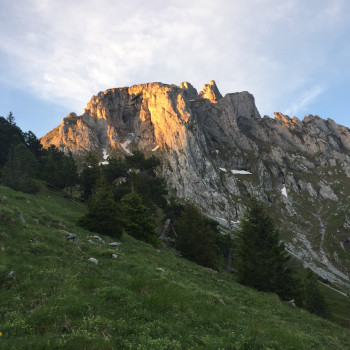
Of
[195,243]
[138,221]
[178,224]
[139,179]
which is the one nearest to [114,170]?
[139,179]

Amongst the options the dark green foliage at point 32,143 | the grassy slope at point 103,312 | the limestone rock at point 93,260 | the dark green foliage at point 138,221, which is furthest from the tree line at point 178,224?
the dark green foliage at point 32,143

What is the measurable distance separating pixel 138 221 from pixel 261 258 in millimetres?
15250

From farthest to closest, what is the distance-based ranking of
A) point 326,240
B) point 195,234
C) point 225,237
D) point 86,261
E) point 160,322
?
point 326,240 < point 225,237 < point 195,234 < point 86,261 < point 160,322

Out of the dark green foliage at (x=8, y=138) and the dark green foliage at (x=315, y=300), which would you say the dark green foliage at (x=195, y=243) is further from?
the dark green foliage at (x=8, y=138)

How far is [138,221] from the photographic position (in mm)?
31750

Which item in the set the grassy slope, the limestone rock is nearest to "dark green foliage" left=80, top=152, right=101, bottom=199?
the grassy slope

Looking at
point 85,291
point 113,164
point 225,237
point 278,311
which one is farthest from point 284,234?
point 85,291

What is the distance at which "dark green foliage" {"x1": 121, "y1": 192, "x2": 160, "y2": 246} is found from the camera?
3072 cm

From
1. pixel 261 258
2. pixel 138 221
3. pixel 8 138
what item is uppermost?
pixel 8 138

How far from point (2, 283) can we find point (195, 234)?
25.7 metres

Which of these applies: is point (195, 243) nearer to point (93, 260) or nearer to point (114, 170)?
point (93, 260)

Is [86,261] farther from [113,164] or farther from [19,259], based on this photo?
[113,164]

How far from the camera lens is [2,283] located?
9.20 metres

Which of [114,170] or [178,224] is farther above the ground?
[114,170]
